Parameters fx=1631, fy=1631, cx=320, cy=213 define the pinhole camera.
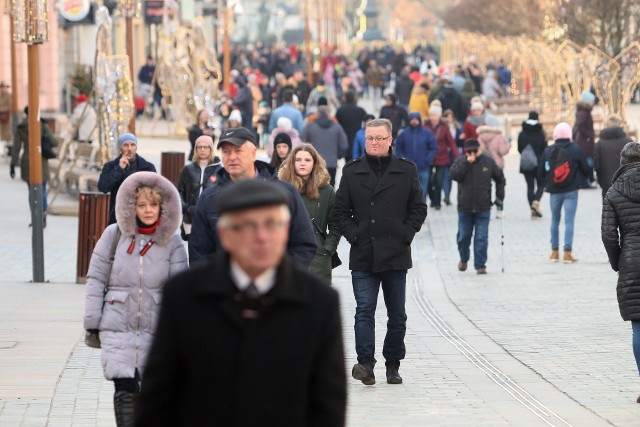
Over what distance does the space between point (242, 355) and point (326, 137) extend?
17.0 metres

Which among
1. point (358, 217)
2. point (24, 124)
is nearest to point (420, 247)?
point (24, 124)

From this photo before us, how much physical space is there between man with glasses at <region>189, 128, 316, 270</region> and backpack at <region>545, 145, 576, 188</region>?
32.9 ft

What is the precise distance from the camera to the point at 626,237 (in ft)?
31.1

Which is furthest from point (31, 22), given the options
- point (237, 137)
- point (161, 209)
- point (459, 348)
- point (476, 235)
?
point (161, 209)

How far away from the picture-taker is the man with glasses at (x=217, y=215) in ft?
23.9

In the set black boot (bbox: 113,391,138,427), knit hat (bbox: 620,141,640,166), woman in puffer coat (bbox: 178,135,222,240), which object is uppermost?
knit hat (bbox: 620,141,640,166)

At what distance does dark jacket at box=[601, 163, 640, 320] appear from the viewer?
930 centimetres

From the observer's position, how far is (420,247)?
1889 cm

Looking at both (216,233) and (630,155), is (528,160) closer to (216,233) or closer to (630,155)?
(630,155)

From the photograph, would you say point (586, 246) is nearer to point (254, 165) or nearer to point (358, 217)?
point (358, 217)

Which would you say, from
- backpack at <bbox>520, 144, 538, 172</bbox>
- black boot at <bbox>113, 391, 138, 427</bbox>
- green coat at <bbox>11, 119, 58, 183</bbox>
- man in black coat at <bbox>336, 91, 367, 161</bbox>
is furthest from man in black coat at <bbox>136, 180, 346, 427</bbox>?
man in black coat at <bbox>336, 91, 367, 161</bbox>

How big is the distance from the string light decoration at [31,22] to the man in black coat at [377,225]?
6.02 m

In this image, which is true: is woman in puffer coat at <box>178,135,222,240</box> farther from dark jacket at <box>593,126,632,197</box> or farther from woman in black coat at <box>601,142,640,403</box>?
dark jacket at <box>593,126,632,197</box>

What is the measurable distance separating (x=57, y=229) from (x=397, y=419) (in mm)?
12359
